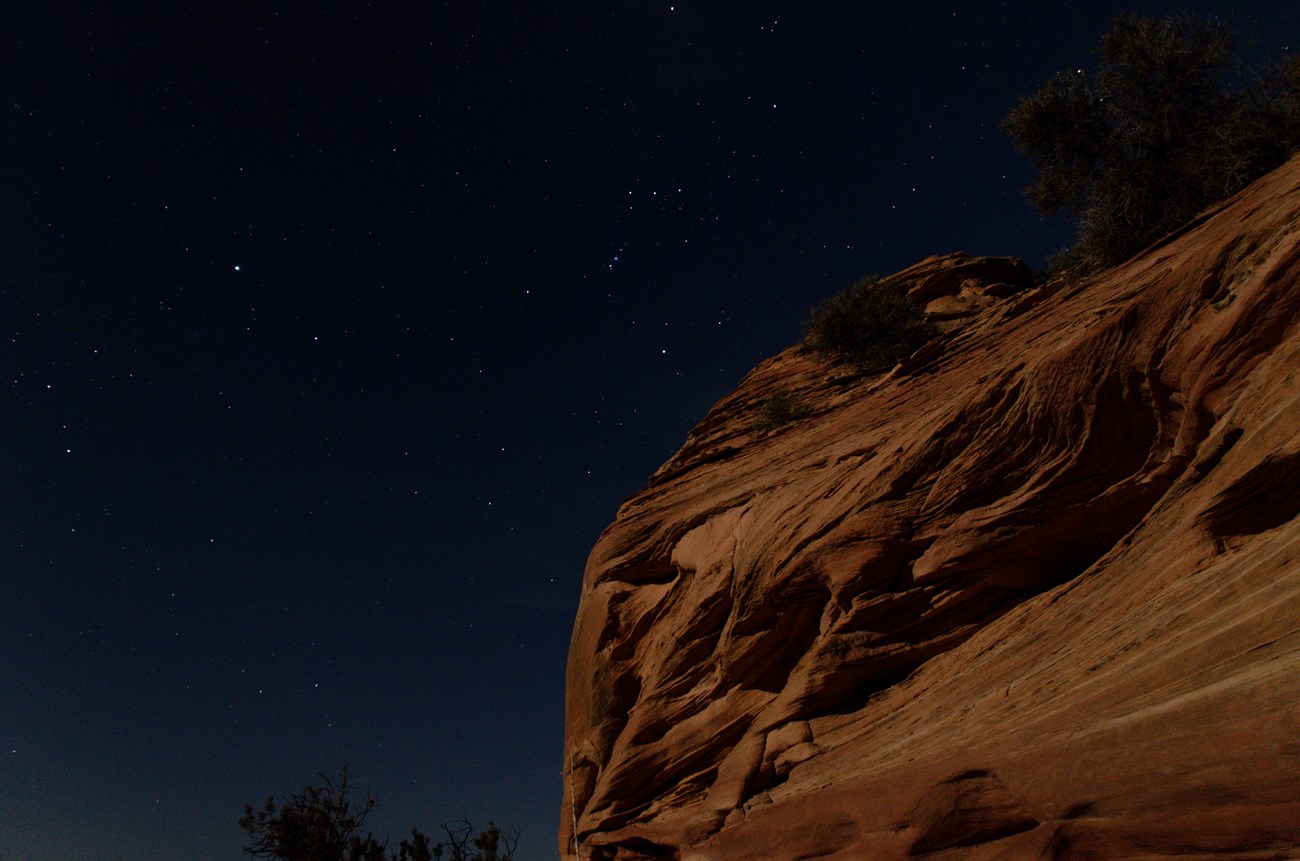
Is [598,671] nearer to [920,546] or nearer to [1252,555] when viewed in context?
[920,546]

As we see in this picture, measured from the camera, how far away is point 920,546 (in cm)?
989

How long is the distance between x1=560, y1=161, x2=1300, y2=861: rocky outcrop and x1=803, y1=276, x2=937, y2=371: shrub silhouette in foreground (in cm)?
417

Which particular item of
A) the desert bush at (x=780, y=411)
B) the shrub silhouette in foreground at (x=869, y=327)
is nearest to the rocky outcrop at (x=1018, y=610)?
the desert bush at (x=780, y=411)

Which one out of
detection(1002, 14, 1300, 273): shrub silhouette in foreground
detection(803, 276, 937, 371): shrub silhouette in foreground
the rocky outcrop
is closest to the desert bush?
the rocky outcrop

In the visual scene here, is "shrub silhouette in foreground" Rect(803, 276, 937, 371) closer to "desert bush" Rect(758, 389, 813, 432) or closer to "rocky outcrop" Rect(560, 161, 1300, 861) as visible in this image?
"desert bush" Rect(758, 389, 813, 432)

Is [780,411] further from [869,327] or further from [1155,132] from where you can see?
[1155,132]

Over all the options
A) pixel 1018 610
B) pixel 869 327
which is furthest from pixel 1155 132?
pixel 1018 610

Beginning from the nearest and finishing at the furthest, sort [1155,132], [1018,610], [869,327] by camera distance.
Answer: [1018,610] → [1155,132] → [869,327]

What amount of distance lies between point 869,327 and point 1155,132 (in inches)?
294

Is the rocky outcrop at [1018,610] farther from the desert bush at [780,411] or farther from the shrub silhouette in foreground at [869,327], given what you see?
the shrub silhouette in foreground at [869,327]

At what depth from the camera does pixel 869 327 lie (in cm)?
1897

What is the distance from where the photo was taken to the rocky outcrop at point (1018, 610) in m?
5.41

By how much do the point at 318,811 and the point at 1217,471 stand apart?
100 feet

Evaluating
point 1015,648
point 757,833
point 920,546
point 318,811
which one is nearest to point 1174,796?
point 1015,648
